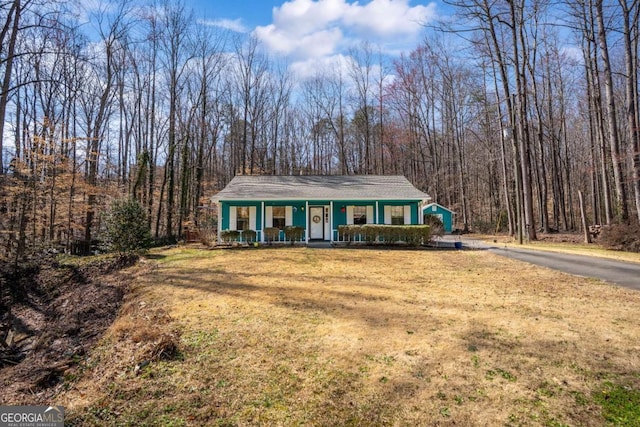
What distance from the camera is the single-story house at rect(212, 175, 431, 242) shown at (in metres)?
16.8

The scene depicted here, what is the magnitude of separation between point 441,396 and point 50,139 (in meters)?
18.7

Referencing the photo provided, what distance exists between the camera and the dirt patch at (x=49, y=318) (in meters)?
4.00

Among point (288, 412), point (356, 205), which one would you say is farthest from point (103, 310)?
point (356, 205)

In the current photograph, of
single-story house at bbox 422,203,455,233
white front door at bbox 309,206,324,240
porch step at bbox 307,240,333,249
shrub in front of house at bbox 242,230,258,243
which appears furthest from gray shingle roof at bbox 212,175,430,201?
single-story house at bbox 422,203,455,233

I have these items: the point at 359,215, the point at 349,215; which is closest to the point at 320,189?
the point at 349,215

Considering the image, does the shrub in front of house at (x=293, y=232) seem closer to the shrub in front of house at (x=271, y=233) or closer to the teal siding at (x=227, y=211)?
the shrub in front of house at (x=271, y=233)

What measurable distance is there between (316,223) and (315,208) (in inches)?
32.6

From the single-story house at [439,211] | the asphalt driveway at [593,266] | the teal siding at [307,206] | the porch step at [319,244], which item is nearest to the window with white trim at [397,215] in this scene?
the teal siding at [307,206]

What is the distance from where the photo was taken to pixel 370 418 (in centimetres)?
270

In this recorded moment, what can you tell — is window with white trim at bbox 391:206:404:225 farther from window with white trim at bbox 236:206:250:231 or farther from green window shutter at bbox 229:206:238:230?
green window shutter at bbox 229:206:238:230

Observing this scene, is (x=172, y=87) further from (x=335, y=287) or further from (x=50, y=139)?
(x=335, y=287)

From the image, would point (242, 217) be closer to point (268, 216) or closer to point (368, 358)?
point (268, 216)

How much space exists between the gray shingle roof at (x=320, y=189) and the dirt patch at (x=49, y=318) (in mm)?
7136

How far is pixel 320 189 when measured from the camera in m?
17.9
